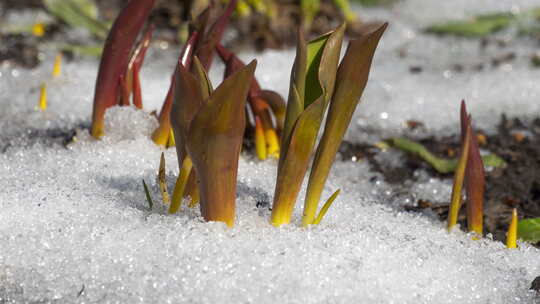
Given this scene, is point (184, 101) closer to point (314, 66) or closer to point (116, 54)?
point (314, 66)

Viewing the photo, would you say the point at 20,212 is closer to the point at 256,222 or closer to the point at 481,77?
the point at 256,222

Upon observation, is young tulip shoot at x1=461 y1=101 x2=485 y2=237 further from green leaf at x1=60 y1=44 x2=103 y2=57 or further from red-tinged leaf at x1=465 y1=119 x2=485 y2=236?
green leaf at x1=60 y1=44 x2=103 y2=57

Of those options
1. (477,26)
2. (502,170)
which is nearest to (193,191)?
(502,170)

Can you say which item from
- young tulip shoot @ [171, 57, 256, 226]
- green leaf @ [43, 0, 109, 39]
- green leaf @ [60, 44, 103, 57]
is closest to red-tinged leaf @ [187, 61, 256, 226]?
young tulip shoot @ [171, 57, 256, 226]

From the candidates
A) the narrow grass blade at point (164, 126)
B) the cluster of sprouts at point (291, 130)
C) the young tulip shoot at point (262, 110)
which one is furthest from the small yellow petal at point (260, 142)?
the cluster of sprouts at point (291, 130)

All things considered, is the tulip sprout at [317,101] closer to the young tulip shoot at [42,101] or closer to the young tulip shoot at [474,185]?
the young tulip shoot at [474,185]

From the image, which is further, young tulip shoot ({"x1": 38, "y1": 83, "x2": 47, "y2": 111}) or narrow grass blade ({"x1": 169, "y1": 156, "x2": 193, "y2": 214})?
young tulip shoot ({"x1": 38, "y1": 83, "x2": 47, "y2": 111})
